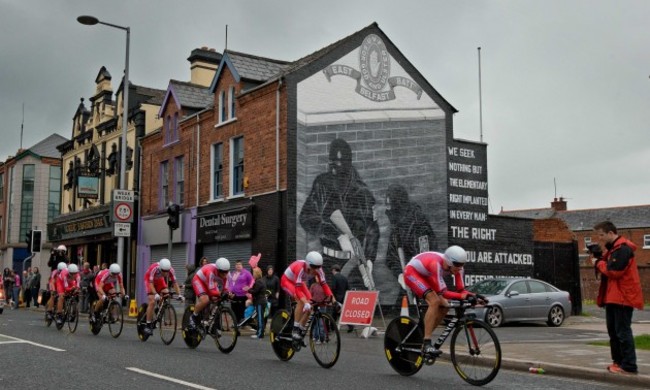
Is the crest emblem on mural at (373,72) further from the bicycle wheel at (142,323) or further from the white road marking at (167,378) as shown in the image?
the white road marking at (167,378)

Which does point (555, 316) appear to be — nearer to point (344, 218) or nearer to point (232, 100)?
point (344, 218)

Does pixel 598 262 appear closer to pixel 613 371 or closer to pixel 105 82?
pixel 613 371

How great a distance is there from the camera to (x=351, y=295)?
1658 cm

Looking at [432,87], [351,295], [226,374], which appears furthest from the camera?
[432,87]

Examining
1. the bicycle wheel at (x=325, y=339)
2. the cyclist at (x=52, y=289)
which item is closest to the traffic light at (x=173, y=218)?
the cyclist at (x=52, y=289)

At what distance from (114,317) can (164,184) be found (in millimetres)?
15058

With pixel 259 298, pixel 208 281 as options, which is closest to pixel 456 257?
pixel 208 281

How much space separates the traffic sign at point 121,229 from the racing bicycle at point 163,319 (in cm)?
953

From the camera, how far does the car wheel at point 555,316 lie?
21594 mm

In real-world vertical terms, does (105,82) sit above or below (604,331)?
above

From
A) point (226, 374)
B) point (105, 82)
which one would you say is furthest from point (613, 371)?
point (105, 82)

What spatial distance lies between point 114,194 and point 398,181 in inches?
369

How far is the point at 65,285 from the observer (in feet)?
56.9

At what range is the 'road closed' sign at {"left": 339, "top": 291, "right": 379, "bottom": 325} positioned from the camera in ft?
52.1
